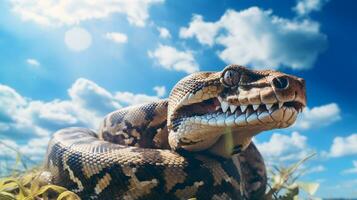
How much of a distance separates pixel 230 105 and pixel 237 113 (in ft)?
0.48

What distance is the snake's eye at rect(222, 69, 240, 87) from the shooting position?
17.0 feet

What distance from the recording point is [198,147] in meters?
5.56

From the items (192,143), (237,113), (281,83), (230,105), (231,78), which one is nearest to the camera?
(281,83)

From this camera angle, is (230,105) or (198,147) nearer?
(230,105)

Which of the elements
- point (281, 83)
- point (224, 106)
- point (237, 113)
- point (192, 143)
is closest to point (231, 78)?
point (224, 106)

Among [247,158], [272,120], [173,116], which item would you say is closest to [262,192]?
[247,158]

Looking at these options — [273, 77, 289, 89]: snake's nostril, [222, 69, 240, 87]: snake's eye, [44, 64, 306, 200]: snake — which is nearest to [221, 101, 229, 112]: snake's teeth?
[44, 64, 306, 200]: snake

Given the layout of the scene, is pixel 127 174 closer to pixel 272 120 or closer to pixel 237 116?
pixel 237 116

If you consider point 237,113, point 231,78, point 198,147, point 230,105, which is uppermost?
point 231,78

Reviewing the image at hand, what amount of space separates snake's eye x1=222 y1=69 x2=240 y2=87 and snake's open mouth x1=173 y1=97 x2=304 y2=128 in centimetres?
21

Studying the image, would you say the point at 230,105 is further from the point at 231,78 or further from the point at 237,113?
the point at 231,78

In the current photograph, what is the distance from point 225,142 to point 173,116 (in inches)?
29.6

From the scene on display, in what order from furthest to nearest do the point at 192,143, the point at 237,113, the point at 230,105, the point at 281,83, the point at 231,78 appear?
the point at 192,143 < the point at 231,78 < the point at 230,105 < the point at 237,113 < the point at 281,83

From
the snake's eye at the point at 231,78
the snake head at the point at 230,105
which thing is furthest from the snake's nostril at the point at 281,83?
the snake's eye at the point at 231,78
